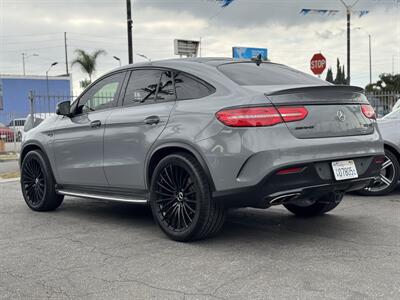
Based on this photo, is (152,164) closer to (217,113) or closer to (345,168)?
(217,113)

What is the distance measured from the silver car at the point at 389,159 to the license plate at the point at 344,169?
2609 millimetres

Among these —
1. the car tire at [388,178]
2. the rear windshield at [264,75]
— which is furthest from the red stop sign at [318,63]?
the rear windshield at [264,75]

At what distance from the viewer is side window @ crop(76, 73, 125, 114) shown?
5699 mm

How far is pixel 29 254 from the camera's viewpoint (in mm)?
4566

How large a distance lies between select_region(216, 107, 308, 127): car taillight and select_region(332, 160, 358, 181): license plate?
0.53 metres

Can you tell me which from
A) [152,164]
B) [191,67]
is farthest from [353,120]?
[152,164]

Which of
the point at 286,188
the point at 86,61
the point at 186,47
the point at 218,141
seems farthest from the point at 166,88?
the point at 86,61

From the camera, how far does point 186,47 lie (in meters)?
16.7

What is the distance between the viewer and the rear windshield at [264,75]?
475 centimetres

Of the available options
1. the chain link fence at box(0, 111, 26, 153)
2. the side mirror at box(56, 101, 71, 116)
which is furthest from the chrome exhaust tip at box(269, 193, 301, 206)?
the chain link fence at box(0, 111, 26, 153)

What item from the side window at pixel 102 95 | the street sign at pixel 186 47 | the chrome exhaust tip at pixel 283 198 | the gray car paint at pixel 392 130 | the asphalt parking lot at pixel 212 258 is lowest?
the asphalt parking lot at pixel 212 258

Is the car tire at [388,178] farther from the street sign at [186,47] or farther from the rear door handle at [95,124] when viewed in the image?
the street sign at [186,47]

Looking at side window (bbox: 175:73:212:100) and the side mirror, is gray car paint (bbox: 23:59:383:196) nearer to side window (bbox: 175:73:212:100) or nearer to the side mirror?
side window (bbox: 175:73:212:100)

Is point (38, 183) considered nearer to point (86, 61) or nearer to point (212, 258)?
point (212, 258)
